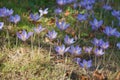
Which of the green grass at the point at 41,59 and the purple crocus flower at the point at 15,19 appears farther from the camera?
the purple crocus flower at the point at 15,19

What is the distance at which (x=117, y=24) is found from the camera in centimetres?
463

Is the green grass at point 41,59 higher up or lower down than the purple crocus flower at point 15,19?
lower down

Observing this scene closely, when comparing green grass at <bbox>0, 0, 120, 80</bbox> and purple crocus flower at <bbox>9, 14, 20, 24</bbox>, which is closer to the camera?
green grass at <bbox>0, 0, 120, 80</bbox>

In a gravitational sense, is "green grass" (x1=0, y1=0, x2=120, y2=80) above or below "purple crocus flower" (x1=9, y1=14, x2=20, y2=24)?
below

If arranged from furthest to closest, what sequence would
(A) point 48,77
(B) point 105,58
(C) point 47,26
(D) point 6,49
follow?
1. (C) point 47,26
2. (B) point 105,58
3. (D) point 6,49
4. (A) point 48,77

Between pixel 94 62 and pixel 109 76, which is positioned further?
pixel 94 62

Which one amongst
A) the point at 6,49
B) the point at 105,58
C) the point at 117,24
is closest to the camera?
the point at 6,49

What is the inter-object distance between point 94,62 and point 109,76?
325 millimetres

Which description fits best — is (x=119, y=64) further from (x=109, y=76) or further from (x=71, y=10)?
(x=71, y=10)

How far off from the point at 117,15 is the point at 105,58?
793 millimetres

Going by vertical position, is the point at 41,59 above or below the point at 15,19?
below

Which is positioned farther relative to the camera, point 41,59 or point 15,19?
point 15,19

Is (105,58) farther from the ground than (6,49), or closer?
closer

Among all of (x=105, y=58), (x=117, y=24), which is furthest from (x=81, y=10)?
(x=105, y=58)
